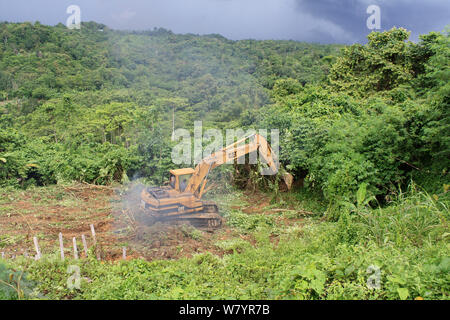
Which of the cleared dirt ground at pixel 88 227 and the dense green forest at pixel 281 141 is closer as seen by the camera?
the dense green forest at pixel 281 141

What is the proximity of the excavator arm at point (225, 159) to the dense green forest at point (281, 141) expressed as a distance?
64cm

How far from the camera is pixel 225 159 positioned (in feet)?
28.7

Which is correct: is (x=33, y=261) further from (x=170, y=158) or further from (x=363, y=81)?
(x=363, y=81)

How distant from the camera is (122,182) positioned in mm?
12469

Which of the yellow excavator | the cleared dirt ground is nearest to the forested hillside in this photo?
the cleared dirt ground

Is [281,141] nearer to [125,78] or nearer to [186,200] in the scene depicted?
[186,200]

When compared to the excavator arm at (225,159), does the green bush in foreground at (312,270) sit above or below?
below

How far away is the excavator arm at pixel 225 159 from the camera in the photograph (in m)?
8.35

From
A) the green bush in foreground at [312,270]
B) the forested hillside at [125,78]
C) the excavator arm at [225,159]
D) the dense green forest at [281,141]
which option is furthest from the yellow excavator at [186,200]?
the forested hillside at [125,78]

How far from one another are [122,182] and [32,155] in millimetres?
4217

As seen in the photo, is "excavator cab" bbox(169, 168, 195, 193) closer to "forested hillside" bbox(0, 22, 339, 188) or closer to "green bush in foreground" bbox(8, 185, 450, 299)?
"green bush in foreground" bbox(8, 185, 450, 299)

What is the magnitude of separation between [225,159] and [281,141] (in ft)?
9.33

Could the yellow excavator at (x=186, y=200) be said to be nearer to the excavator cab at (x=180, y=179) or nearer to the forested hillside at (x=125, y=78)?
the excavator cab at (x=180, y=179)

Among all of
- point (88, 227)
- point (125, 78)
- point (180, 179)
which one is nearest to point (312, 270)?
point (180, 179)
